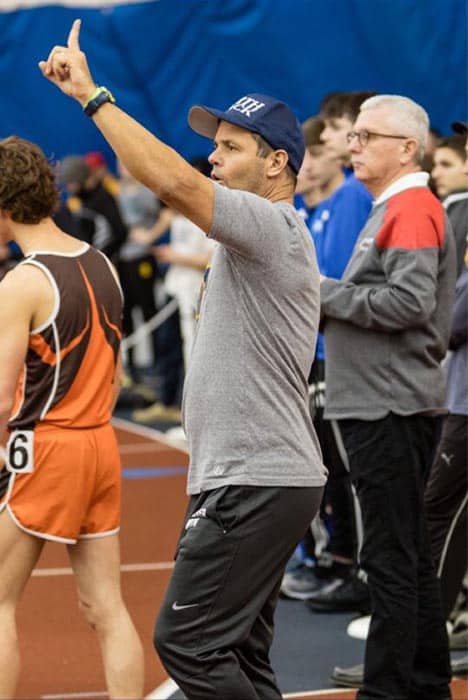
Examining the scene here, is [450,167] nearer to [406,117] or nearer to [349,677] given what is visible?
[406,117]

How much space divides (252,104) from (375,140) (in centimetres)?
157

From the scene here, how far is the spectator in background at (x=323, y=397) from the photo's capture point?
6.90 m

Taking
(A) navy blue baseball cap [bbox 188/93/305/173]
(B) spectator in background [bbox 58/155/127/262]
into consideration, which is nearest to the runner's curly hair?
(A) navy blue baseball cap [bbox 188/93/305/173]

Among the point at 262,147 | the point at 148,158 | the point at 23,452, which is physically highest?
the point at 262,147

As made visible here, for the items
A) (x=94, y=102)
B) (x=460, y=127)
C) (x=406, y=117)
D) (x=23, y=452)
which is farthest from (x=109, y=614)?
(x=460, y=127)

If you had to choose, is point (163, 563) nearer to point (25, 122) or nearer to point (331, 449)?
point (331, 449)

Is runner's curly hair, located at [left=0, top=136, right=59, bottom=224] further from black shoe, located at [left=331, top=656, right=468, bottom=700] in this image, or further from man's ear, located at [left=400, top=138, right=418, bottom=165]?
black shoe, located at [left=331, top=656, right=468, bottom=700]

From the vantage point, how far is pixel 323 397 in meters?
7.28

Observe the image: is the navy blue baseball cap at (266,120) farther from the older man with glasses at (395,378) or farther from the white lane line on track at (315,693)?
the white lane line on track at (315,693)

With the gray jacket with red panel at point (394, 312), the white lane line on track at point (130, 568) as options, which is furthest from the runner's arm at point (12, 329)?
the white lane line on track at point (130, 568)

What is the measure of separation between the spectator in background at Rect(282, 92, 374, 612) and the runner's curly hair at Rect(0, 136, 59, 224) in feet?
6.77

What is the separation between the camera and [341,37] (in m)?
10.9

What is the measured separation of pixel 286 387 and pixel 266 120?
77 centimetres

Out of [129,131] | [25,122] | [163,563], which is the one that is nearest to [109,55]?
[25,122]
